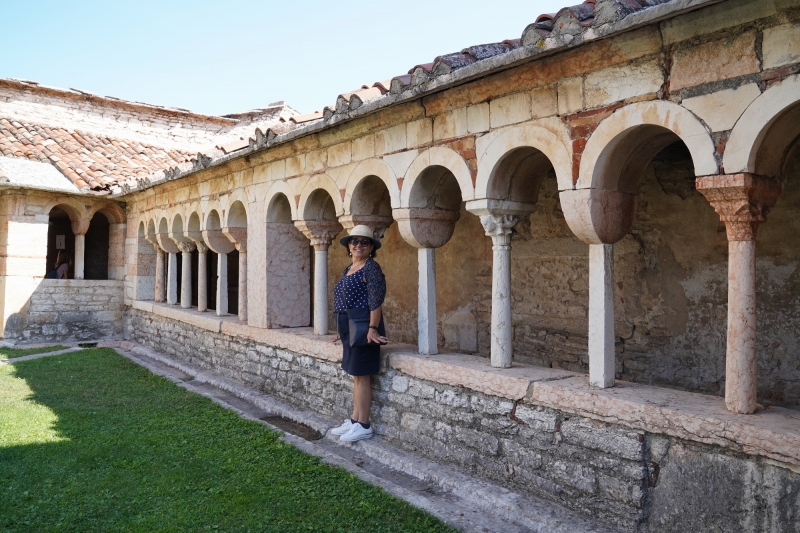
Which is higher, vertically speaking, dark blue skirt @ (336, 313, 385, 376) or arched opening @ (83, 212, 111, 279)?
arched opening @ (83, 212, 111, 279)

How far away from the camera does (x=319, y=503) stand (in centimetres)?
399

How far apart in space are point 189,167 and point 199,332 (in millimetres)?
2279

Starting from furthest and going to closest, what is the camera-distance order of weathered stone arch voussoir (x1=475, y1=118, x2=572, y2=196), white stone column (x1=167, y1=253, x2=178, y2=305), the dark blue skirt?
white stone column (x1=167, y1=253, x2=178, y2=305) → the dark blue skirt → weathered stone arch voussoir (x1=475, y1=118, x2=572, y2=196)

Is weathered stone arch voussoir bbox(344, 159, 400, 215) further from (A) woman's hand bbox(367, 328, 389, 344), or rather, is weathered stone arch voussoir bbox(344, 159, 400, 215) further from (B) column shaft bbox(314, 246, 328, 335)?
(A) woman's hand bbox(367, 328, 389, 344)

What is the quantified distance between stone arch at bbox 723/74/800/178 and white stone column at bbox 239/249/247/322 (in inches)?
244

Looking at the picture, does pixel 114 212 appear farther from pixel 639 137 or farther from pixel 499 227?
pixel 639 137

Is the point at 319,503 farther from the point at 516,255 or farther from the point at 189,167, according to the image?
the point at 189,167

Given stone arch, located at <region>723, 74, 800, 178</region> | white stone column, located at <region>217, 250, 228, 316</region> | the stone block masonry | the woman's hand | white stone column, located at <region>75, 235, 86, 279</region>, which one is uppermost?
stone arch, located at <region>723, 74, 800, 178</region>

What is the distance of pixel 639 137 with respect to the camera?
3881 mm

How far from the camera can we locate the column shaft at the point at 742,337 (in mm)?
3164

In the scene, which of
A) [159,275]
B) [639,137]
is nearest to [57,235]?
[159,275]

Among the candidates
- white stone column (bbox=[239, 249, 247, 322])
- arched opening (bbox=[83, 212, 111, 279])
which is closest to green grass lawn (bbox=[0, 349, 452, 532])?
white stone column (bbox=[239, 249, 247, 322])

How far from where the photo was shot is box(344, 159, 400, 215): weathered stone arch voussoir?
5414mm

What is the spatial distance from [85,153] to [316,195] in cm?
866
